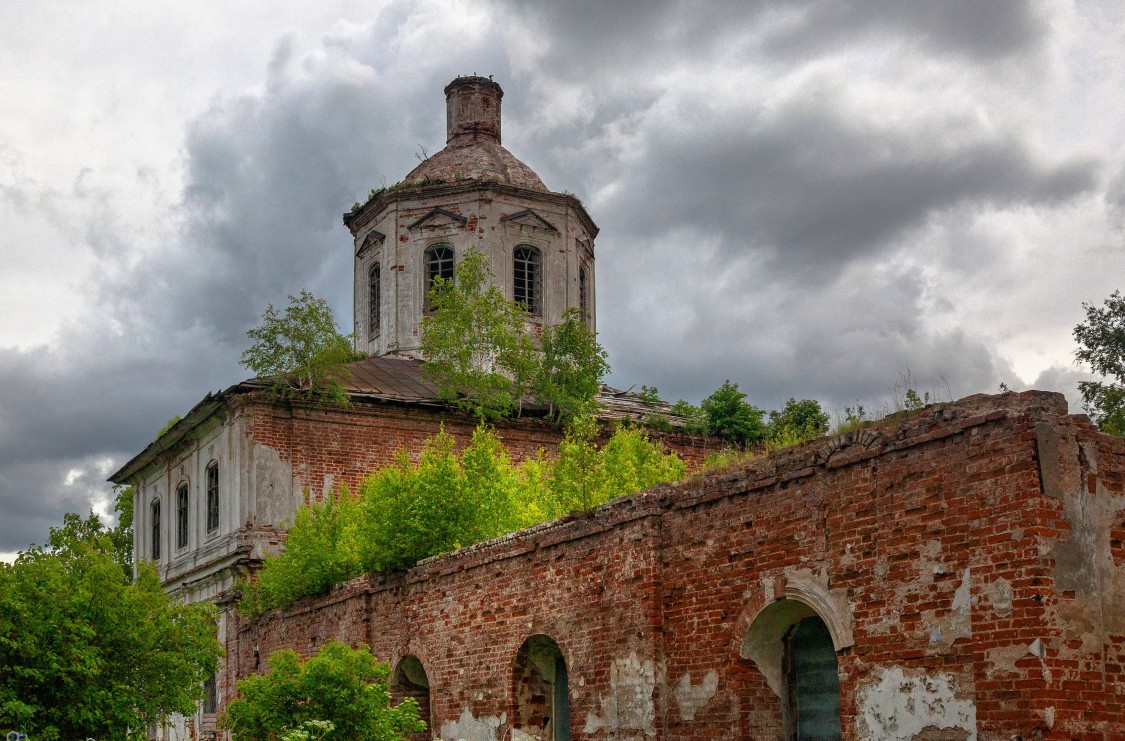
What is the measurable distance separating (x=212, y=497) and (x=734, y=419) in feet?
35.9

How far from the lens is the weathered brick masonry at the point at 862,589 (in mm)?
8359

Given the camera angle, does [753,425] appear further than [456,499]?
Yes

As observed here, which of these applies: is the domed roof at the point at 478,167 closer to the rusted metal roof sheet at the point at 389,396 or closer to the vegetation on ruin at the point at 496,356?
the vegetation on ruin at the point at 496,356

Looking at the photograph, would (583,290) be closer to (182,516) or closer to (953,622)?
(182,516)

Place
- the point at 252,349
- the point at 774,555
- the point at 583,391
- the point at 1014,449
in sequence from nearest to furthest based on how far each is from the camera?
the point at 1014,449
the point at 774,555
the point at 252,349
the point at 583,391

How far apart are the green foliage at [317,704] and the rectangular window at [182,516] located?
15375 mm

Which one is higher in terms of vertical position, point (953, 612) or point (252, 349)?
point (252, 349)

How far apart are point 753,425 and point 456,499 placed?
12264 mm

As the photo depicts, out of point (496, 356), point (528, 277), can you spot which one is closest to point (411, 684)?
point (496, 356)

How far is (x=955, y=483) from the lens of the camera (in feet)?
29.5

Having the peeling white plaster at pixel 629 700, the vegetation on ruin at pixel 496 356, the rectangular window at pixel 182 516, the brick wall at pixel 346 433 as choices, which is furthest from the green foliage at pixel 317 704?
the rectangular window at pixel 182 516

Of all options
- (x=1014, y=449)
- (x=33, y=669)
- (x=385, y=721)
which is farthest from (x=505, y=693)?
(x=1014, y=449)

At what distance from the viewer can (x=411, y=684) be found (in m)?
16.6

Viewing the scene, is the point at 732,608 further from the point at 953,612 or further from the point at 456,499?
the point at 456,499
